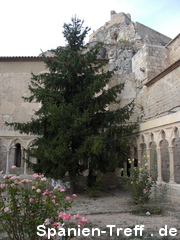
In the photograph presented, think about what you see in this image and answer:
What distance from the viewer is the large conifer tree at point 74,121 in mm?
5609

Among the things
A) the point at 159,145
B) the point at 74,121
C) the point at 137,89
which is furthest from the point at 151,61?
the point at 74,121

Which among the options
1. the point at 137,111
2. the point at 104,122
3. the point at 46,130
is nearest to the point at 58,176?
the point at 46,130

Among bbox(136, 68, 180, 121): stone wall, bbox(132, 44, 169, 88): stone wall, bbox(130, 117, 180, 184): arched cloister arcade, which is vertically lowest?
bbox(130, 117, 180, 184): arched cloister arcade

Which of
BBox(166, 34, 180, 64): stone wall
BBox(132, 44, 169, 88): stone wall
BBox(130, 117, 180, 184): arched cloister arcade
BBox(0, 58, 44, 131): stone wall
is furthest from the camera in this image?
Result: BBox(0, 58, 44, 131): stone wall

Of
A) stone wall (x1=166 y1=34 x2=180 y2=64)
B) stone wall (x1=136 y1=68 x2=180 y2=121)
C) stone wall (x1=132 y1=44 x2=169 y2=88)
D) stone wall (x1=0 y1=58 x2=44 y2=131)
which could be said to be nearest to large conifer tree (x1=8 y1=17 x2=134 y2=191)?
stone wall (x1=136 y1=68 x2=180 y2=121)

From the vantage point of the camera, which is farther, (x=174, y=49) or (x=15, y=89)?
(x=15, y=89)

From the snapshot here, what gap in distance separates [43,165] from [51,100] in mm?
1925

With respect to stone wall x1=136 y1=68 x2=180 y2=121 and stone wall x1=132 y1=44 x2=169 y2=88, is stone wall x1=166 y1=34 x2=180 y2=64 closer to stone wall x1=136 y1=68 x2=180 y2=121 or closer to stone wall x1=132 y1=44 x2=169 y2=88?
stone wall x1=132 y1=44 x2=169 y2=88

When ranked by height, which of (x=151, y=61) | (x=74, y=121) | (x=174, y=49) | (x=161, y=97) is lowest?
(x=74, y=121)

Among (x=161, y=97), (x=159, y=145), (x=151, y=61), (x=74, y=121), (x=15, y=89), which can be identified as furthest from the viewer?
(x=15, y=89)

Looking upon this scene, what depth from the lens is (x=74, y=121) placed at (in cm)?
546

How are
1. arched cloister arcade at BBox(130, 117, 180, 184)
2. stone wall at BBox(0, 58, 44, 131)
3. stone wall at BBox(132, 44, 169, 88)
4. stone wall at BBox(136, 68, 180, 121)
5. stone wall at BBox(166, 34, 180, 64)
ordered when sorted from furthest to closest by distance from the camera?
stone wall at BBox(0, 58, 44, 131) → stone wall at BBox(132, 44, 169, 88) → stone wall at BBox(166, 34, 180, 64) → stone wall at BBox(136, 68, 180, 121) → arched cloister arcade at BBox(130, 117, 180, 184)

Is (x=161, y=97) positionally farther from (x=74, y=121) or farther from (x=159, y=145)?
(x=74, y=121)

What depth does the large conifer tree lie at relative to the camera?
5609 millimetres
